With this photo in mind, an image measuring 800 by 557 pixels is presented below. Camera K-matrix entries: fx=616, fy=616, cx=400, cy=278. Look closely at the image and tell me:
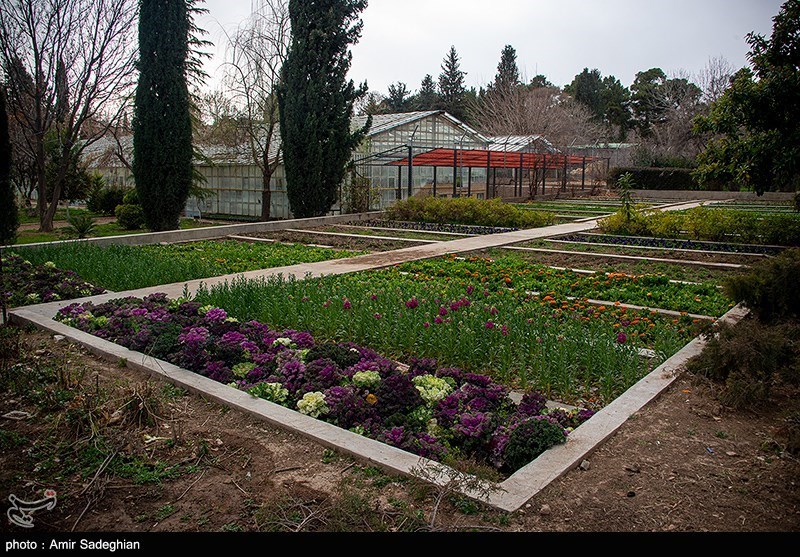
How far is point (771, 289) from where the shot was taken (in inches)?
225

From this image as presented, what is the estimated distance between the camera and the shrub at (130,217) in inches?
739

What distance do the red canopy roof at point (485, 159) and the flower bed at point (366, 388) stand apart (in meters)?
17.0

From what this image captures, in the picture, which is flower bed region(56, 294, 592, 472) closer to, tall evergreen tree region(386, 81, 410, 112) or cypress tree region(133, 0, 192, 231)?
cypress tree region(133, 0, 192, 231)

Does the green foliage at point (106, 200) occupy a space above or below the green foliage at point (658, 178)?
below

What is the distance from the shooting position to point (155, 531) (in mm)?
2797

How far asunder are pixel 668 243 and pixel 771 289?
7.66 metres

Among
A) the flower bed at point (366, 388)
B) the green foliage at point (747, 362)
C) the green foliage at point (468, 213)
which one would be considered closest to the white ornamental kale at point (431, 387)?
the flower bed at point (366, 388)

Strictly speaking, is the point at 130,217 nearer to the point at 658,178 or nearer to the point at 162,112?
the point at 162,112

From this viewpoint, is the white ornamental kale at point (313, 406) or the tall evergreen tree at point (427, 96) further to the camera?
the tall evergreen tree at point (427, 96)

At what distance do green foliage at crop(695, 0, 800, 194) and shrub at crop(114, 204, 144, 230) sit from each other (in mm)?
15760

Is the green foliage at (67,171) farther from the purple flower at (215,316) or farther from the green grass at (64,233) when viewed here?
the purple flower at (215,316)

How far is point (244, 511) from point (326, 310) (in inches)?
137

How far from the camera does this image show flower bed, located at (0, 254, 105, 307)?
7559 millimetres

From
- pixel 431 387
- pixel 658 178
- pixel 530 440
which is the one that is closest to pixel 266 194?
pixel 431 387
